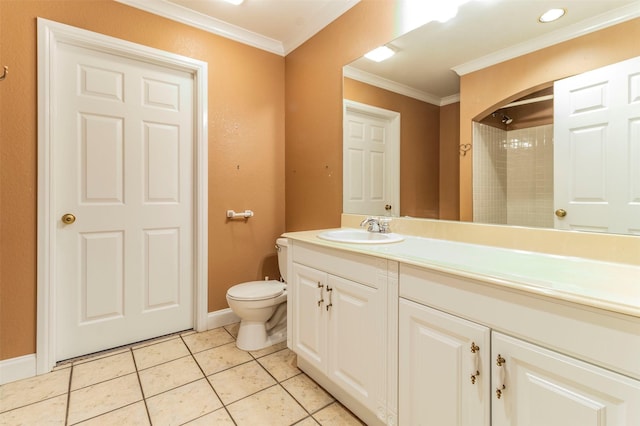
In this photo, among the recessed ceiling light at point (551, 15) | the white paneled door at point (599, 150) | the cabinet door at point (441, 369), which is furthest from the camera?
the recessed ceiling light at point (551, 15)

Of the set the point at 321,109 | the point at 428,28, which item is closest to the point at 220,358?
the point at 321,109

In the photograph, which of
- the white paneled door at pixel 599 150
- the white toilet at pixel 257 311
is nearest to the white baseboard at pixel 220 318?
the white toilet at pixel 257 311

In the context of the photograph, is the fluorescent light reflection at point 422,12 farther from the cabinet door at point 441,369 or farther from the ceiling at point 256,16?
the cabinet door at point 441,369

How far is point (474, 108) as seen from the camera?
58.2 inches

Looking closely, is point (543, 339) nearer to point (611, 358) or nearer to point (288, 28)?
point (611, 358)

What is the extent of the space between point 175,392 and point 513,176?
200 cm

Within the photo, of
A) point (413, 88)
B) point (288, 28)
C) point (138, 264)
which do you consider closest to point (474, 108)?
point (413, 88)

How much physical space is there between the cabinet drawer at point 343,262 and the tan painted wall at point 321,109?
584 millimetres

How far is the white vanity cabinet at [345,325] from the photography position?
1213 millimetres

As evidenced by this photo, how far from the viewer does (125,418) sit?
1410 millimetres

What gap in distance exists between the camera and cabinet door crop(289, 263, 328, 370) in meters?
1.52

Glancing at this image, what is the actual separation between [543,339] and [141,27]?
273 centimetres

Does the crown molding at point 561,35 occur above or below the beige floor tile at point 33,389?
above

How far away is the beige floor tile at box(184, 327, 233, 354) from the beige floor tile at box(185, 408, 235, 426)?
0.68 meters
